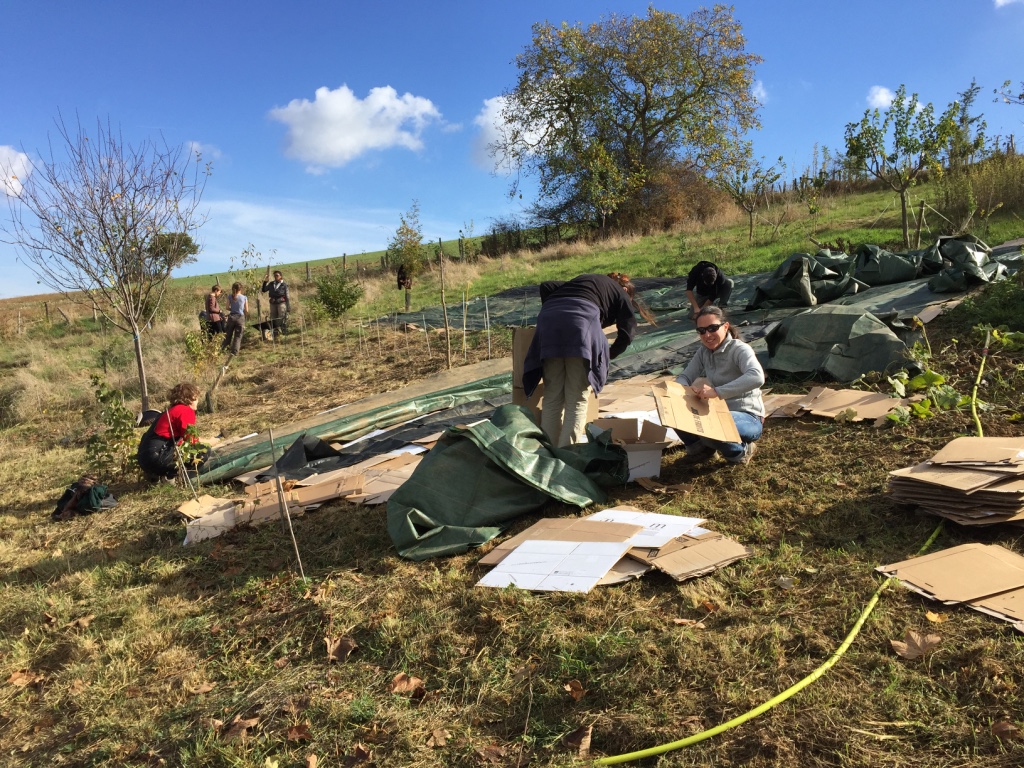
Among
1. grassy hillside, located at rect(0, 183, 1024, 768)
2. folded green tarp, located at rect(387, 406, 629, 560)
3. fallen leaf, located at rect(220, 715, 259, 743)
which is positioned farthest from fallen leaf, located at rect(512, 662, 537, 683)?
folded green tarp, located at rect(387, 406, 629, 560)

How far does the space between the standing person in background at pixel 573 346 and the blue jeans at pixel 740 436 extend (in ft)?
2.39

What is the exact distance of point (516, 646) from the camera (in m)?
2.73

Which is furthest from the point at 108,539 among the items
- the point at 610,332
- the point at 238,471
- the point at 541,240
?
the point at 541,240

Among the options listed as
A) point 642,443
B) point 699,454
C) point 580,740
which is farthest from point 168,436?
point 580,740

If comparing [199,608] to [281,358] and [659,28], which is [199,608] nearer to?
[281,358]

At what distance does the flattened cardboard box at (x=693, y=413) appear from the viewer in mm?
3844

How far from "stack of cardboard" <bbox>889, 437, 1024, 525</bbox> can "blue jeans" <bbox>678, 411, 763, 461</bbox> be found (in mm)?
913

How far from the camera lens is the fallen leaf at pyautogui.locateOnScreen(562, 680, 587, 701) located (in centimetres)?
239

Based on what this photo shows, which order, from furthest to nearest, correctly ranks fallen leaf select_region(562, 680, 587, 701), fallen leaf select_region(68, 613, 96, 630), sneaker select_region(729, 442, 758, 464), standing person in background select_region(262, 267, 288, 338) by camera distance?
standing person in background select_region(262, 267, 288, 338)
sneaker select_region(729, 442, 758, 464)
fallen leaf select_region(68, 613, 96, 630)
fallen leaf select_region(562, 680, 587, 701)

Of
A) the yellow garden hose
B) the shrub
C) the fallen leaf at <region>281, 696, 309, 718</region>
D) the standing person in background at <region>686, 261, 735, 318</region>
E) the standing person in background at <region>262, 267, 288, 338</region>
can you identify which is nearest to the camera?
the yellow garden hose

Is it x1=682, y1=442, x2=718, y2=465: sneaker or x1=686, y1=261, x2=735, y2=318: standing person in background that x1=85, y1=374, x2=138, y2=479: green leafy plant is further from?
x1=686, y1=261, x2=735, y2=318: standing person in background

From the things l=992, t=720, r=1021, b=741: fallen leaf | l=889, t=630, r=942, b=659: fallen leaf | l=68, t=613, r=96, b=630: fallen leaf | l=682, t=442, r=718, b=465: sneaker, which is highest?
l=682, t=442, r=718, b=465: sneaker

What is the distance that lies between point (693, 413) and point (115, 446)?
5.32 m

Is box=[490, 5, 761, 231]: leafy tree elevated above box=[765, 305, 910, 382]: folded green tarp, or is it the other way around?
box=[490, 5, 761, 231]: leafy tree
